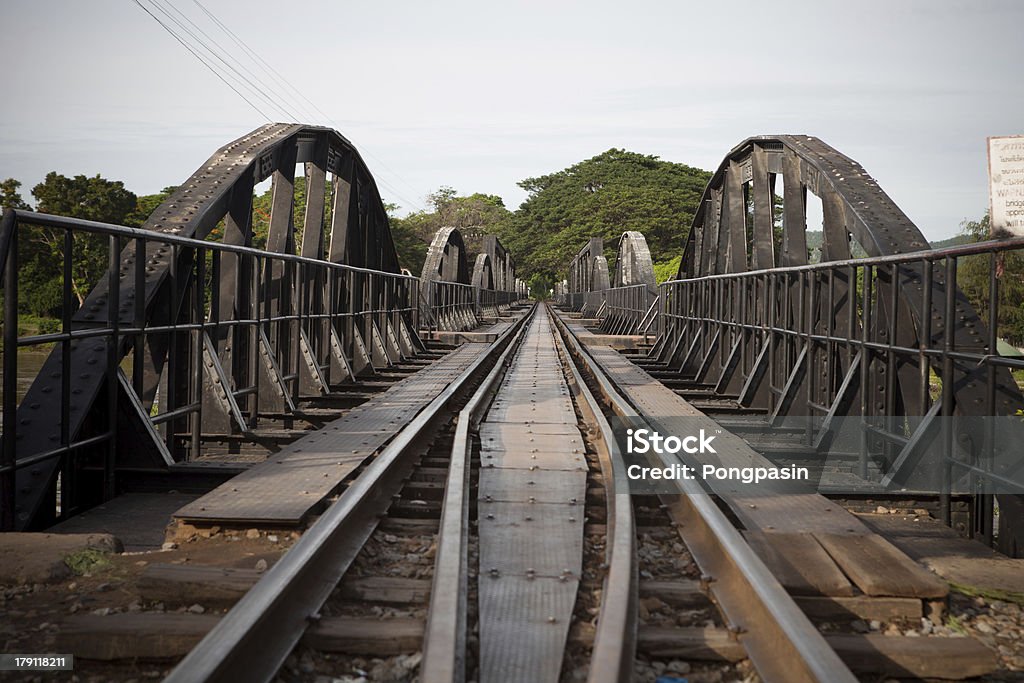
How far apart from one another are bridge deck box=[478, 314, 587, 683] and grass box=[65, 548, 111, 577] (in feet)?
4.91

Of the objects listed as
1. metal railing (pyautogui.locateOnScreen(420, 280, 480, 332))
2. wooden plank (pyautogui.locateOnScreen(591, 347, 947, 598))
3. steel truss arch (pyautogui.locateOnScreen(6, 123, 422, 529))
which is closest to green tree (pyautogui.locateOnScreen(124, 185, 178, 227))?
Result: metal railing (pyautogui.locateOnScreen(420, 280, 480, 332))

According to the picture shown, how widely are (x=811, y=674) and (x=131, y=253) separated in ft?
16.7

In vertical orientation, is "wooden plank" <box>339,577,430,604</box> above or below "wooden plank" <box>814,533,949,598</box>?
below

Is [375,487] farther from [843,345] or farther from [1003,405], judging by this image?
[843,345]

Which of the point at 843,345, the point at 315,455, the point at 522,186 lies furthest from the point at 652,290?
the point at 522,186

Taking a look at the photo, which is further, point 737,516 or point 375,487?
point 375,487

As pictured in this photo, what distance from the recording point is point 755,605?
2.98 metres

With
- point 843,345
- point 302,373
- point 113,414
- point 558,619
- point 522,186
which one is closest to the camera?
point 558,619

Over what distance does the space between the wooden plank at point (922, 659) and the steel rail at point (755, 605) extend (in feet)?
0.64

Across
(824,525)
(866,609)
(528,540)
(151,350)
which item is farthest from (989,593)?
(151,350)

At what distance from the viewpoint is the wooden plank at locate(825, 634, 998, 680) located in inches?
108

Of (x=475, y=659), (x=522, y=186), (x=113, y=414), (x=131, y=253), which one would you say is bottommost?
(x=475, y=659)

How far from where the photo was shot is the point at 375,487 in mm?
4602

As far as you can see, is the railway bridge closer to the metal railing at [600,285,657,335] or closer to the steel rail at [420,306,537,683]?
the steel rail at [420,306,537,683]
